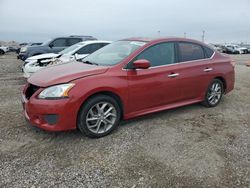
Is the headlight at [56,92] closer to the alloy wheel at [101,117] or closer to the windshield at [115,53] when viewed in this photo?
the alloy wheel at [101,117]

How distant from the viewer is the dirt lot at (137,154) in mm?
2727

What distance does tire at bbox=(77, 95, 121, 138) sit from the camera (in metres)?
3.55

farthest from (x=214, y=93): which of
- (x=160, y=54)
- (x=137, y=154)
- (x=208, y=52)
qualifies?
(x=137, y=154)

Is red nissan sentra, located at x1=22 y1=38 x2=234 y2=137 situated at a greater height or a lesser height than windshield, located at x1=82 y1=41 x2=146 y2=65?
lesser

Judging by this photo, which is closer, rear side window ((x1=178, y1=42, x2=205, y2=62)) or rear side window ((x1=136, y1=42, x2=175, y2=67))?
rear side window ((x1=136, y1=42, x2=175, y2=67))

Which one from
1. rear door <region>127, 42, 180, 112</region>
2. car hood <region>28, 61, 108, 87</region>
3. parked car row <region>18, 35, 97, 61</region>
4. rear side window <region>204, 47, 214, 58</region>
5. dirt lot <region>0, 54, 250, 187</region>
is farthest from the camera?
parked car row <region>18, 35, 97, 61</region>

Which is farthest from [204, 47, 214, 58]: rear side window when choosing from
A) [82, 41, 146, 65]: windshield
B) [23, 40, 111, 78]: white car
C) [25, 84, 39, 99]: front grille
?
[25, 84, 39, 99]: front grille

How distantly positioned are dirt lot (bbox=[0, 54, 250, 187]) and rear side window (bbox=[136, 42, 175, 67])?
1077 millimetres

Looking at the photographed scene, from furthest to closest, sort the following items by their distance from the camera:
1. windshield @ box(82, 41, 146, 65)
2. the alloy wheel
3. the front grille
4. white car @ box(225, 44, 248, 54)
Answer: white car @ box(225, 44, 248, 54)
windshield @ box(82, 41, 146, 65)
the front grille
the alloy wheel

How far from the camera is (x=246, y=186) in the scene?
2639 mm

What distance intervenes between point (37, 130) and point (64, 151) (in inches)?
34.8

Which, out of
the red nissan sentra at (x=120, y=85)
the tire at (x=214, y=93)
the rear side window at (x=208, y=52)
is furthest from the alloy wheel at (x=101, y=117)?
the rear side window at (x=208, y=52)

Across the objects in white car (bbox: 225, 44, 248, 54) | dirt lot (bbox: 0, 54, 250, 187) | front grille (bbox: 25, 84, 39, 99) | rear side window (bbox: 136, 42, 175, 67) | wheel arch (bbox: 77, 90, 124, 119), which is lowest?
white car (bbox: 225, 44, 248, 54)

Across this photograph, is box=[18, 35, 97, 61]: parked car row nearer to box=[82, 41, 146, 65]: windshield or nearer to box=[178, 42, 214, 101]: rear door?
box=[82, 41, 146, 65]: windshield
